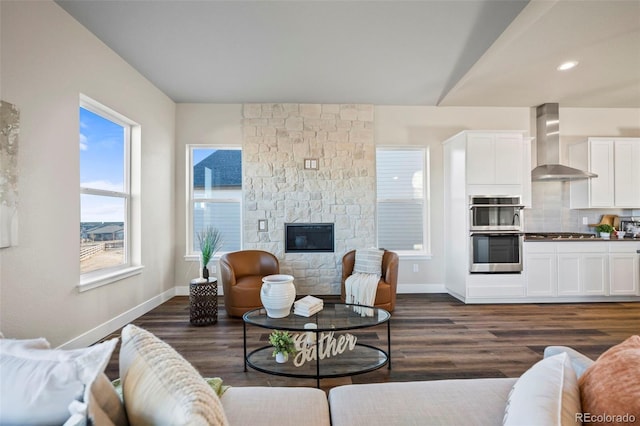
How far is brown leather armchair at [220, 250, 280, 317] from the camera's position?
12.3 ft

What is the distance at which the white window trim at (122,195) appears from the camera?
10.3 ft

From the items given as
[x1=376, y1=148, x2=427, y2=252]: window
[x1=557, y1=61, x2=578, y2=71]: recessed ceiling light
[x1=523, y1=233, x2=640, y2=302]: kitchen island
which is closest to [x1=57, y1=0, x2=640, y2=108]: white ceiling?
[x1=557, y1=61, x2=578, y2=71]: recessed ceiling light

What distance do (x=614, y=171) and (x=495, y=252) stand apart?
2.24m

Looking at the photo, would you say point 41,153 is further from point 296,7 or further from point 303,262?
point 303,262

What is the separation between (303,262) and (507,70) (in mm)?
3530

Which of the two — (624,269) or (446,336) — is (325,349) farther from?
(624,269)

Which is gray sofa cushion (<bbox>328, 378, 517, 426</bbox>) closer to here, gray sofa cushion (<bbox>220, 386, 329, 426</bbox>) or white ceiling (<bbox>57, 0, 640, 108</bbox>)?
gray sofa cushion (<bbox>220, 386, 329, 426</bbox>)

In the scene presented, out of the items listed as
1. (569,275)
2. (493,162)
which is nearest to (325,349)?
(493,162)

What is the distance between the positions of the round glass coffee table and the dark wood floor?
9cm

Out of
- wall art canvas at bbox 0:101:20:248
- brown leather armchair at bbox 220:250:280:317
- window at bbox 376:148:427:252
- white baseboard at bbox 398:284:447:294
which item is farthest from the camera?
window at bbox 376:148:427:252

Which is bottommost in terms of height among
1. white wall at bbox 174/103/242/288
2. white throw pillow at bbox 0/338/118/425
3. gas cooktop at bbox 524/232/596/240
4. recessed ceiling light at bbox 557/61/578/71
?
white throw pillow at bbox 0/338/118/425

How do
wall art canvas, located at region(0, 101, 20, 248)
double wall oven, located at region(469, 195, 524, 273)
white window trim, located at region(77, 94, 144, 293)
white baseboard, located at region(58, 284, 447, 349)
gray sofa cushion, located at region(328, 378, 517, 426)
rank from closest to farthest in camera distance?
gray sofa cushion, located at region(328, 378, 517, 426)
wall art canvas, located at region(0, 101, 20, 248)
white baseboard, located at region(58, 284, 447, 349)
white window trim, located at region(77, 94, 144, 293)
double wall oven, located at region(469, 195, 524, 273)

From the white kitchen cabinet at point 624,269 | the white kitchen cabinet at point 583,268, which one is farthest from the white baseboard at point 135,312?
the white kitchen cabinet at point 624,269

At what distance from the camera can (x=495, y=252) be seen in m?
4.41
